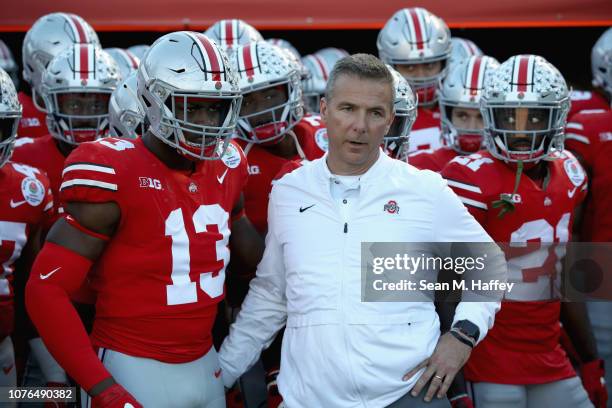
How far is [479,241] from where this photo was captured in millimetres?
2793

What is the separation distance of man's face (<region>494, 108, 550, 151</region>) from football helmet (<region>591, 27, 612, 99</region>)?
71.1 inches

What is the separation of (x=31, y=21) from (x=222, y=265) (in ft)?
11.4

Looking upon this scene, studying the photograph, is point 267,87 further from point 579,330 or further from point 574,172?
point 579,330

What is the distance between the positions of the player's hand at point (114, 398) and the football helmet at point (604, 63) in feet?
12.1

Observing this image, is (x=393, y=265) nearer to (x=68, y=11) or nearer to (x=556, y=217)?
(x=556, y=217)

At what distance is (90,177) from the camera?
259 cm

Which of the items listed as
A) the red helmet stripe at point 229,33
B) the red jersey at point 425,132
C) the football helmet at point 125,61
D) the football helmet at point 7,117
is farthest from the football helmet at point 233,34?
the football helmet at point 7,117

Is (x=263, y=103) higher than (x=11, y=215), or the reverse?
(x=263, y=103)

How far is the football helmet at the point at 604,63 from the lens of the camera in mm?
5277

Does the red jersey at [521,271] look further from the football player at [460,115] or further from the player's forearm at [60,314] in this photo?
the player's forearm at [60,314]

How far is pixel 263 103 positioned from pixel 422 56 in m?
1.73

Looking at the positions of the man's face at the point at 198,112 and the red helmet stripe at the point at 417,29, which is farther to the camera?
the red helmet stripe at the point at 417,29

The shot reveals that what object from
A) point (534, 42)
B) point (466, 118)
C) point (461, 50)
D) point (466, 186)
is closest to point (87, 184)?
point (466, 186)

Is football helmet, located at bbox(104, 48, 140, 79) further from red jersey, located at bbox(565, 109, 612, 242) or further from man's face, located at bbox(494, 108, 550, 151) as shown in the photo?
red jersey, located at bbox(565, 109, 612, 242)
